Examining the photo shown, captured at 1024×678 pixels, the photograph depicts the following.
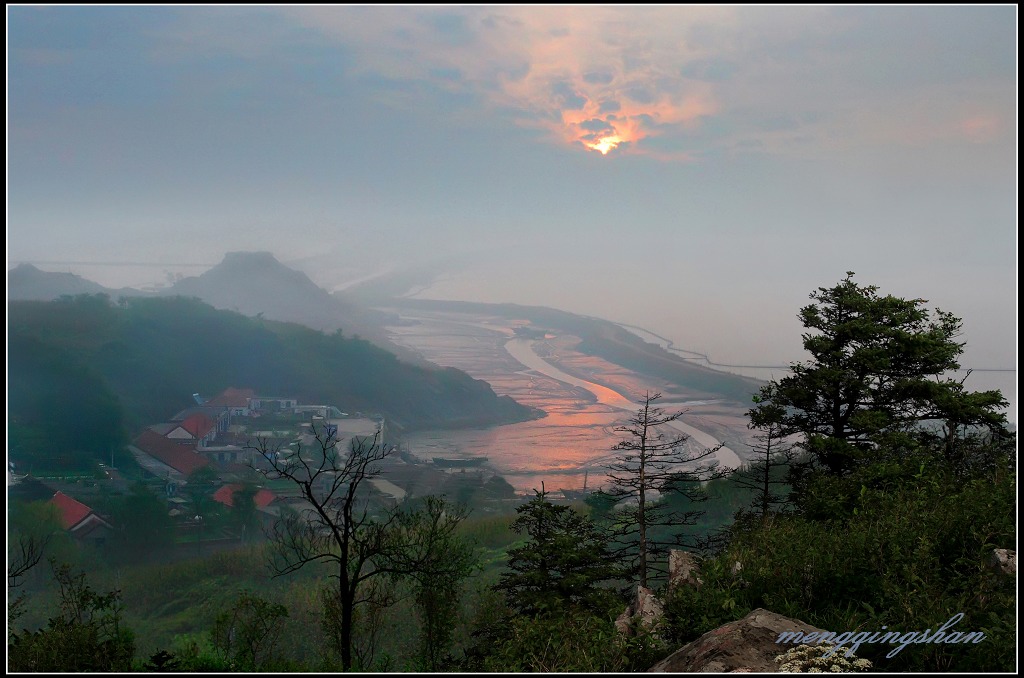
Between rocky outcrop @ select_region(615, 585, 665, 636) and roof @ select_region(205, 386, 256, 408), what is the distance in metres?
Answer: 37.2

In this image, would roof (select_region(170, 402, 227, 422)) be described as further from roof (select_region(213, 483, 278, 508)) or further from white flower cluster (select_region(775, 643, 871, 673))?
white flower cluster (select_region(775, 643, 871, 673))

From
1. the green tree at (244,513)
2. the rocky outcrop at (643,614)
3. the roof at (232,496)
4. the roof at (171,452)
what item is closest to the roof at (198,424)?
the roof at (171,452)

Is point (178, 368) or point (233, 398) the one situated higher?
point (178, 368)

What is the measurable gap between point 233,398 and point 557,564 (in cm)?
3775

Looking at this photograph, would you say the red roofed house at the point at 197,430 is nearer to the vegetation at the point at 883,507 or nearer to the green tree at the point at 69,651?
the green tree at the point at 69,651

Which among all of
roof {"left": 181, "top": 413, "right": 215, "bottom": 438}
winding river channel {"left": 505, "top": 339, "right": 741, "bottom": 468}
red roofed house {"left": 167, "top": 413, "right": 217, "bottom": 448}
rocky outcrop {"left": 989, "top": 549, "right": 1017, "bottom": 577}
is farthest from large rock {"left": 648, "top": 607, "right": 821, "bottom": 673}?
roof {"left": 181, "top": 413, "right": 215, "bottom": 438}

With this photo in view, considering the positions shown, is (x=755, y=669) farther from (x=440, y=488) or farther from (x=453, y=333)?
(x=453, y=333)

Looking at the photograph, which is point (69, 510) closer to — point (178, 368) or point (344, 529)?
point (178, 368)

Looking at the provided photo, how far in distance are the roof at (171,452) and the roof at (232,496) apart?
209 centimetres

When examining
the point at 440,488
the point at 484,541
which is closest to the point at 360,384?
the point at 440,488

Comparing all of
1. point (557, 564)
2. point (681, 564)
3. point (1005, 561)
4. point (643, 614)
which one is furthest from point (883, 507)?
point (557, 564)

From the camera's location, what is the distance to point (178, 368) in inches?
1987

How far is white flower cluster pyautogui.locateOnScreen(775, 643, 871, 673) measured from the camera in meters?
4.06

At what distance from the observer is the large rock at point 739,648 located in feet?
14.1
